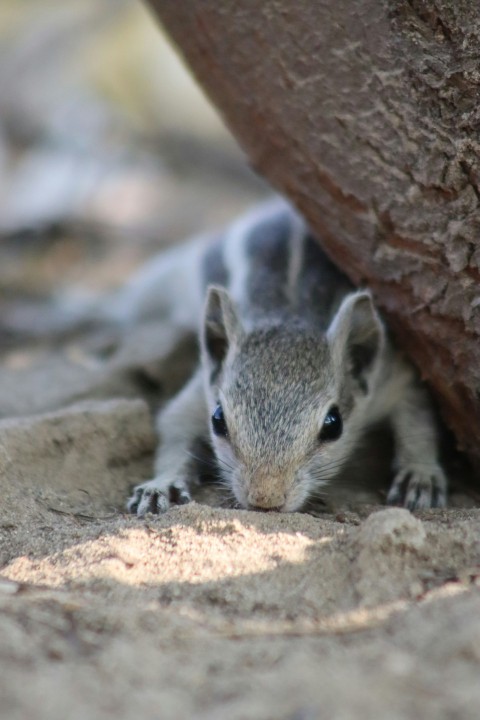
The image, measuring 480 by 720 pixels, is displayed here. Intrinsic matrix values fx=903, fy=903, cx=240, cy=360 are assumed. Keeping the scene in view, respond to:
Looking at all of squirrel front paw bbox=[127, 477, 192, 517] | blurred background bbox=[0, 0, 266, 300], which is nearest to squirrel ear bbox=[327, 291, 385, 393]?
squirrel front paw bbox=[127, 477, 192, 517]

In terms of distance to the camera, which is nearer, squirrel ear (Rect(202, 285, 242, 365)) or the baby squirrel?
the baby squirrel

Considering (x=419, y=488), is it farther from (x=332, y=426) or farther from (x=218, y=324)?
(x=218, y=324)

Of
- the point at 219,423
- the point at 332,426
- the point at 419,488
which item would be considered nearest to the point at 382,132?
the point at 332,426

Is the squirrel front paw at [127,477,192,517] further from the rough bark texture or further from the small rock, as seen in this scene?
the rough bark texture

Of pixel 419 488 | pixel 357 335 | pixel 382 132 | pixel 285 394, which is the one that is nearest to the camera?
pixel 382 132

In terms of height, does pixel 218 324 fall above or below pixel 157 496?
above

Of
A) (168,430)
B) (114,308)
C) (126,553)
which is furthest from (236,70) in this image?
(114,308)

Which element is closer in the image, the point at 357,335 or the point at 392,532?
the point at 392,532

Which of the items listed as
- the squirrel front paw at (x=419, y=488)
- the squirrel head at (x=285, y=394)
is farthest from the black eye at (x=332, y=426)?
the squirrel front paw at (x=419, y=488)
